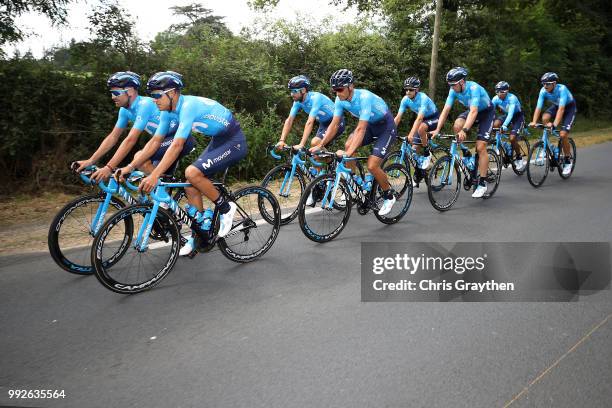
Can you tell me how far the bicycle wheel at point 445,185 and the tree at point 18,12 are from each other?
7.34 m

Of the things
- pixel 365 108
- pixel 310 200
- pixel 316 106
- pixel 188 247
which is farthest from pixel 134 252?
pixel 316 106

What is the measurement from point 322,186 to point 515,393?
361 cm

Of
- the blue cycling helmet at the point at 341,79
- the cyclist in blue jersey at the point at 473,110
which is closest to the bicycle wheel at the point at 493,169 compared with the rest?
the cyclist in blue jersey at the point at 473,110

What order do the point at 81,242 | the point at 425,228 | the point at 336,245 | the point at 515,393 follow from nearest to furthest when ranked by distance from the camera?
the point at 515,393
the point at 81,242
the point at 336,245
the point at 425,228

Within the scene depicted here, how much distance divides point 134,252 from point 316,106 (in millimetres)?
3576

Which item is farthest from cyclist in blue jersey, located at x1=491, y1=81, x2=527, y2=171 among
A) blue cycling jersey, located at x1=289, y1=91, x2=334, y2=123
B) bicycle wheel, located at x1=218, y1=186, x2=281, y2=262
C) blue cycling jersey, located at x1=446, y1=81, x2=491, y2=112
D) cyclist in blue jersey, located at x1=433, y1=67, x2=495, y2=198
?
bicycle wheel, located at x1=218, y1=186, x2=281, y2=262

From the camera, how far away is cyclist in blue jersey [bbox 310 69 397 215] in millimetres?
6219

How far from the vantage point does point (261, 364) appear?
11.1ft

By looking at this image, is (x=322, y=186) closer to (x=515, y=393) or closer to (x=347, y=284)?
(x=347, y=284)

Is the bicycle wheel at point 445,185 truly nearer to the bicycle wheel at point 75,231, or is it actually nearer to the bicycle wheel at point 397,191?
the bicycle wheel at point 397,191

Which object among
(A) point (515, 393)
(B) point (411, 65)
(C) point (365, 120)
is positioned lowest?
(A) point (515, 393)

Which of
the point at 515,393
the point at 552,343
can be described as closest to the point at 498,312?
the point at 552,343

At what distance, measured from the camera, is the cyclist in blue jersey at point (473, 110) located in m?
7.96

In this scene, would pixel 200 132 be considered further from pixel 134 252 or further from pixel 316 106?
pixel 316 106
